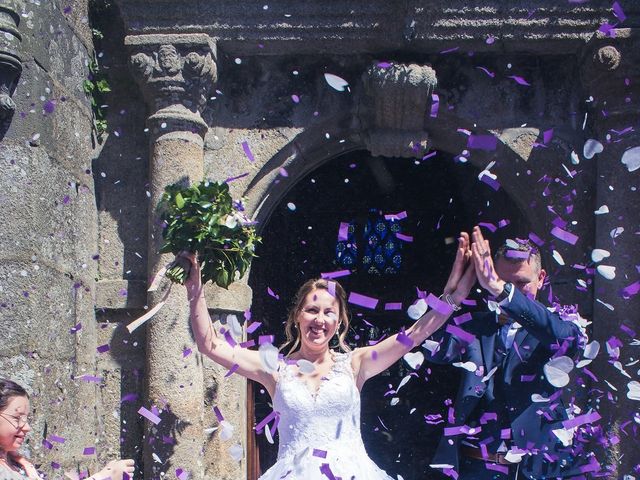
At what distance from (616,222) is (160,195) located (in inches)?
102

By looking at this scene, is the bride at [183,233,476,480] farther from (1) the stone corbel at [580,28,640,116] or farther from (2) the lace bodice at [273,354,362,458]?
(1) the stone corbel at [580,28,640,116]

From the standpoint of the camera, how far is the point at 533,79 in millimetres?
5941

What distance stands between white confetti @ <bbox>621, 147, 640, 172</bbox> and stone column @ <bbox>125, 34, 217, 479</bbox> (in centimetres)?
239

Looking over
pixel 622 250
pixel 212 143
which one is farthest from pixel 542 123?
pixel 212 143

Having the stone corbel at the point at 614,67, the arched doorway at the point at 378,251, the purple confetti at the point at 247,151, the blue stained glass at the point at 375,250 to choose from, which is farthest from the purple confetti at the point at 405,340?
the blue stained glass at the point at 375,250

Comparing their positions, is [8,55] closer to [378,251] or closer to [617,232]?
[617,232]

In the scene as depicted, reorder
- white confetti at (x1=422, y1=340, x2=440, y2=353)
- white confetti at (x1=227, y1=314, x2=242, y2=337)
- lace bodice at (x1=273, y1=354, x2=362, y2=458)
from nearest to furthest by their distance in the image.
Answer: lace bodice at (x1=273, y1=354, x2=362, y2=458), white confetti at (x1=422, y1=340, x2=440, y2=353), white confetti at (x1=227, y1=314, x2=242, y2=337)

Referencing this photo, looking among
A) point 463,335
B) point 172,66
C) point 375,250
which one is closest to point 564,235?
point 463,335

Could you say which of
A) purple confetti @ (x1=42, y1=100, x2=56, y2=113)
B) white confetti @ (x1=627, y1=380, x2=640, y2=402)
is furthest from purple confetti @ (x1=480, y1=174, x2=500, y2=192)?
purple confetti @ (x1=42, y1=100, x2=56, y2=113)

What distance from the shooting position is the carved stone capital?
5.57 m

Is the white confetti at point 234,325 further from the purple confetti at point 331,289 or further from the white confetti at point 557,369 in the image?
the white confetti at point 557,369

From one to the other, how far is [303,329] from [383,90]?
2.05 m

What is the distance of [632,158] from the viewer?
18.4ft

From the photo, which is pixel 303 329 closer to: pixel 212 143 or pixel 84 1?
pixel 212 143
